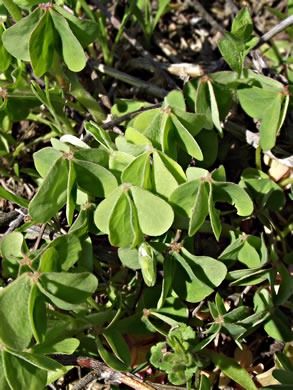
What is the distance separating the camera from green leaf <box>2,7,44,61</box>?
1.71 meters

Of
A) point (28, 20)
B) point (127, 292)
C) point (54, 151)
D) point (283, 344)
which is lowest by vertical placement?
point (283, 344)

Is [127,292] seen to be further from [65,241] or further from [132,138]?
[132,138]

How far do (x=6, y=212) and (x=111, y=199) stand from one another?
77 cm

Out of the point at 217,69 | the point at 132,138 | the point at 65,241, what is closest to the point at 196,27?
the point at 217,69

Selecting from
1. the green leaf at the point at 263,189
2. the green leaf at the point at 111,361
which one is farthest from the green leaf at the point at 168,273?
the green leaf at the point at 263,189

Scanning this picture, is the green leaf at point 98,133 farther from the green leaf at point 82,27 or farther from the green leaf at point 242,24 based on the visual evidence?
the green leaf at point 242,24

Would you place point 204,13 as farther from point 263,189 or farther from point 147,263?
point 147,263

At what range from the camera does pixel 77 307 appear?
4.69ft

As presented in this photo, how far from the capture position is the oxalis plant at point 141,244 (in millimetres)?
1521

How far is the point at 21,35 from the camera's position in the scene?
1747 mm

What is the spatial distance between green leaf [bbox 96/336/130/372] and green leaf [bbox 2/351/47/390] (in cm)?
20

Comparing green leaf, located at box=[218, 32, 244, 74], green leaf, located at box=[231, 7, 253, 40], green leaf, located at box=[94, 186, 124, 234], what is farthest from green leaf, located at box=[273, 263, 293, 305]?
green leaf, located at box=[231, 7, 253, 40]

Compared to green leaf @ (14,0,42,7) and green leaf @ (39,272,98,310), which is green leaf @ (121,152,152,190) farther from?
green leaf @ (14,0,42,7)

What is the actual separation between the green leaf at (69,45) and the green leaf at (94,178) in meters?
0.41
